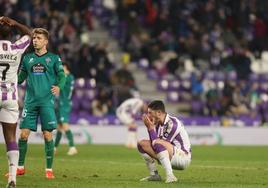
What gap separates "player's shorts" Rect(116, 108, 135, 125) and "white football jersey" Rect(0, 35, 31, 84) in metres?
14.4

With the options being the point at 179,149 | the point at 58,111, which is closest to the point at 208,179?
the point at 179,149

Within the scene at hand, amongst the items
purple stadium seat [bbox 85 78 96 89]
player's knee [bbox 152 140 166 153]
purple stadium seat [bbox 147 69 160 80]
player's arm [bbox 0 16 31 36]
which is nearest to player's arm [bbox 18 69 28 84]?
player's arm [bbox 0 16 31 36]

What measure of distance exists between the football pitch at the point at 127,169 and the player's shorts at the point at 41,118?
875mm

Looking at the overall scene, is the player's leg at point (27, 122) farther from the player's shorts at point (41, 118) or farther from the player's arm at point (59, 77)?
the player's arm at point (59, 77)

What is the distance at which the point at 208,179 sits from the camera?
573 inches

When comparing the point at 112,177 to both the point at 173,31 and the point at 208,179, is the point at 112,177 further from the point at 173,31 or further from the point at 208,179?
the point at 173,31

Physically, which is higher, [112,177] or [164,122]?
[164,122]

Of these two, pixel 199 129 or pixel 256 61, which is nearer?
pixel 199 129

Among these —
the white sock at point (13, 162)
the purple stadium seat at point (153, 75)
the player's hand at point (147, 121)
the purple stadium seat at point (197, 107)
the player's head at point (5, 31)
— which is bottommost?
the white sock at point (13, 162)

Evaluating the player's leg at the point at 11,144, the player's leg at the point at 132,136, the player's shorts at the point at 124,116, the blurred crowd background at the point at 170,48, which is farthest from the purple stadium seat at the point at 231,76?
the player's leg at the point at 11,144

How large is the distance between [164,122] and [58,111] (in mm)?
9114

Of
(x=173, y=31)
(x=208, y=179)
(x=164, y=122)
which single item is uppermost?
(x=173, y=31)

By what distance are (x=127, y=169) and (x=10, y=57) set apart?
17.2 ft

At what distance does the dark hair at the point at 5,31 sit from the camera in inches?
479
